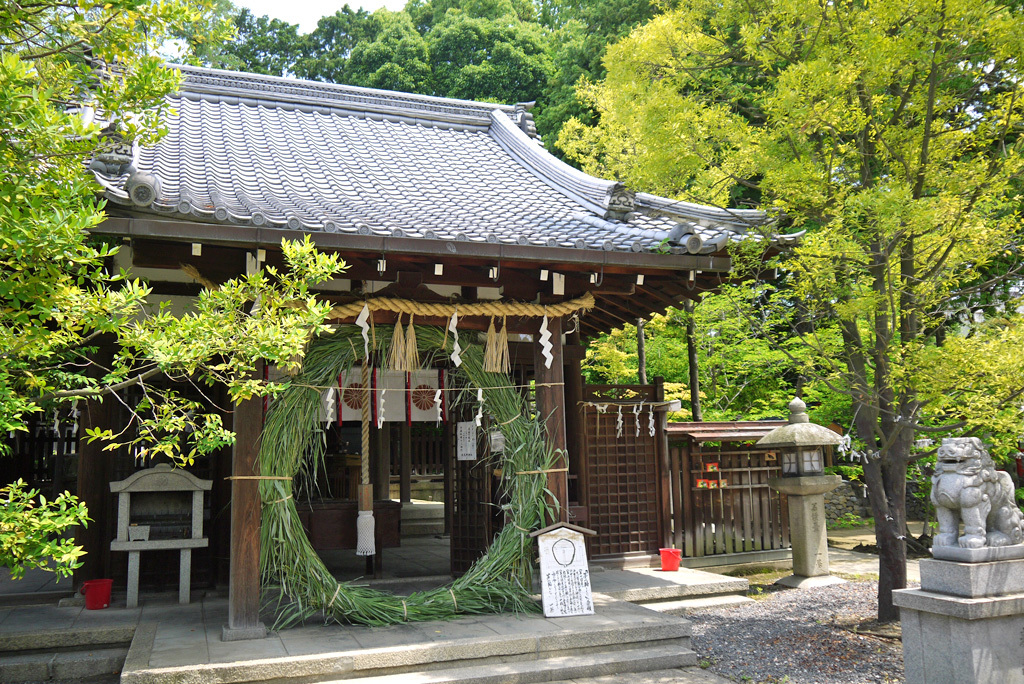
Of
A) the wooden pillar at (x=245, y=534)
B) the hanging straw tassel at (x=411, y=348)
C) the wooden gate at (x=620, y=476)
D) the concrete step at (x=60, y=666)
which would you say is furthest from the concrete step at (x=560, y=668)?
the wooden gate at (x=620, y=476)

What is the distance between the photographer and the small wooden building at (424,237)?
5395 millimetres

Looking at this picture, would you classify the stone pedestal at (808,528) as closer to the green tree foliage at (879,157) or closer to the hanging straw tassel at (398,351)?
the green tree foliage at (879,157)

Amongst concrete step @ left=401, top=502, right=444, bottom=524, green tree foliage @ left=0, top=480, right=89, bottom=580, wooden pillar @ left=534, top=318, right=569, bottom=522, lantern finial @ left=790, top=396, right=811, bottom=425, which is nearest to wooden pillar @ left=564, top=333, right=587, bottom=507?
wooden pillar @ left=534, top=318, right=569, bottom=522

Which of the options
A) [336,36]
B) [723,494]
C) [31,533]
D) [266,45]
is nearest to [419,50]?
[336,36]

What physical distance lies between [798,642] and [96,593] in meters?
6.15

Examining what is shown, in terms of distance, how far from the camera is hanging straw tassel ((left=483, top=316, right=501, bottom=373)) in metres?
6.45

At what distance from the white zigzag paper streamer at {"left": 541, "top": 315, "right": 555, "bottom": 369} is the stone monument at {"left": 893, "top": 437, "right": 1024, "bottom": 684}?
3118mm

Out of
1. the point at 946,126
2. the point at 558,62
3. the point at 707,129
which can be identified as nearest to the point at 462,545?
the point at 707,129

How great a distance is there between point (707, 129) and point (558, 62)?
14747mm

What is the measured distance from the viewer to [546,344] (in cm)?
657

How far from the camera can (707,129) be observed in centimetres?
657

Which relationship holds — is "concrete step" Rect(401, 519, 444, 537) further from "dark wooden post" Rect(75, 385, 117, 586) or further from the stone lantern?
the stone lantern

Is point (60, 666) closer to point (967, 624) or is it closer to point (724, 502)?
point (967, 624)

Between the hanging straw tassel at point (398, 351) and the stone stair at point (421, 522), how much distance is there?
692 centimetres
